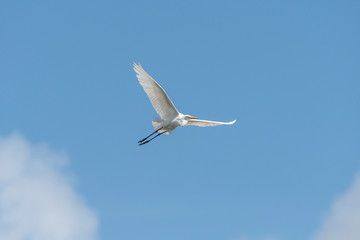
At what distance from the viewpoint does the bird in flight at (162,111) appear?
83.6 feet

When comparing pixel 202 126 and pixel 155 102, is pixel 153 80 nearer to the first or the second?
pixel 155 102

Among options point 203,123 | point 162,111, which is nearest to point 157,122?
point 162,111

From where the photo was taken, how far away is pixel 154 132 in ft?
91.0

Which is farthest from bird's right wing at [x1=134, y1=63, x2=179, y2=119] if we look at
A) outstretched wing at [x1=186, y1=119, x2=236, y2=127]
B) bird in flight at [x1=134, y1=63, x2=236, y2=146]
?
outstretched wing at [x1=186, y1=119, x2=236, y2=127]

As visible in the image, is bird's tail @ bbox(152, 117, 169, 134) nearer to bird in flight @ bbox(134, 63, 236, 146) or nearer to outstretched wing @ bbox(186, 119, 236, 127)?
bird in flight @ bbox(134, 63, 236, 146)

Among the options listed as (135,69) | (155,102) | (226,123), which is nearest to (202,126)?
(226,123)

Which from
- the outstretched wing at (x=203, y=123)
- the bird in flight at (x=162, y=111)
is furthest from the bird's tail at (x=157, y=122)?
the outstretched wing at (x=203, y=123)

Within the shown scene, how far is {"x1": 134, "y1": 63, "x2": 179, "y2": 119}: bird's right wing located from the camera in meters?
25.4

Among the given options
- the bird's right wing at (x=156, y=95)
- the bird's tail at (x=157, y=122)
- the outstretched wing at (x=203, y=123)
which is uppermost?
the outstretched wing at (x=203, y=123)

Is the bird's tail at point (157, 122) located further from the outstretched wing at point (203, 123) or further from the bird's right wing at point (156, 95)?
the outstretched wing at point (203, 123)

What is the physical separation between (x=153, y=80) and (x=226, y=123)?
214 inches

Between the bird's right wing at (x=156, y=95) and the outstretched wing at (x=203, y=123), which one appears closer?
the bird's right wing at (x=156, y=95)

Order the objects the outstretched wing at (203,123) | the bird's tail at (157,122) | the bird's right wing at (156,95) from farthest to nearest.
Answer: the outstretched wing at (203,123) → the bird's tail at (157,122) → the bird's right wing at (156,95)

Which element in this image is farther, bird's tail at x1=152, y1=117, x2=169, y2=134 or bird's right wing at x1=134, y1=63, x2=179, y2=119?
bird's tail at x1=152, y1=117, x2=169, y2=134
